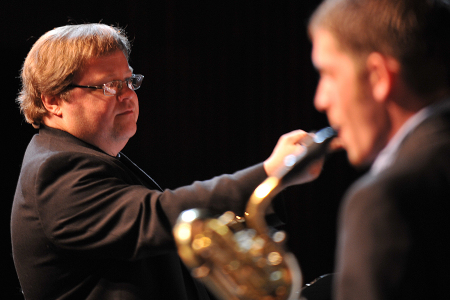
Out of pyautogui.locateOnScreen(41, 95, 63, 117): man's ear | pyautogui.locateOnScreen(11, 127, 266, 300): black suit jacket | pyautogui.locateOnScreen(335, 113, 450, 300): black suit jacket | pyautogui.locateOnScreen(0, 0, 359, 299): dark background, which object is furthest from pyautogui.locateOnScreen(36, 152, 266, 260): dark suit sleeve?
pyautogui.locateOnScreen(0, 0, 359, 299): dark background

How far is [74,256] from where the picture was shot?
1333 mm

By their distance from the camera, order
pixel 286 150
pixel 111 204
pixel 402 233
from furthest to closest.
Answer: pixel 111 204, pixel 286 150, pixel 402 233

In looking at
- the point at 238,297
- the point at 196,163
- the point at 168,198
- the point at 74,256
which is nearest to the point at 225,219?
the point at 238,297

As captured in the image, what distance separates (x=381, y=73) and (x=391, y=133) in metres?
0.09

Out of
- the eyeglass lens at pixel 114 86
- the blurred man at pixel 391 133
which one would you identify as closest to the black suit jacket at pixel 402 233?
the blurred man at pixel 391 133

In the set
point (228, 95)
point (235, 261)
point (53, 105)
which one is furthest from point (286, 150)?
point (228, 95)

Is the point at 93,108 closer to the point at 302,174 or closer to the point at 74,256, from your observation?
the point at 74,256

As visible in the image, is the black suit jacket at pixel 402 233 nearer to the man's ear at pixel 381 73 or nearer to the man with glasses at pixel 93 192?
the man's ear at pixel 381 73

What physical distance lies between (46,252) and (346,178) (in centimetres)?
246

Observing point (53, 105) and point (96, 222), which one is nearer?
point (96, 222)

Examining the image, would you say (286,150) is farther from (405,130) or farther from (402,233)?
(402,233)

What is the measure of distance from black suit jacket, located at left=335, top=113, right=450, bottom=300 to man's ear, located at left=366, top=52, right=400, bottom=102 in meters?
0.12

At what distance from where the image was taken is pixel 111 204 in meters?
1.26

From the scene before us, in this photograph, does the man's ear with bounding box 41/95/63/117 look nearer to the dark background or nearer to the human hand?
the human hand
